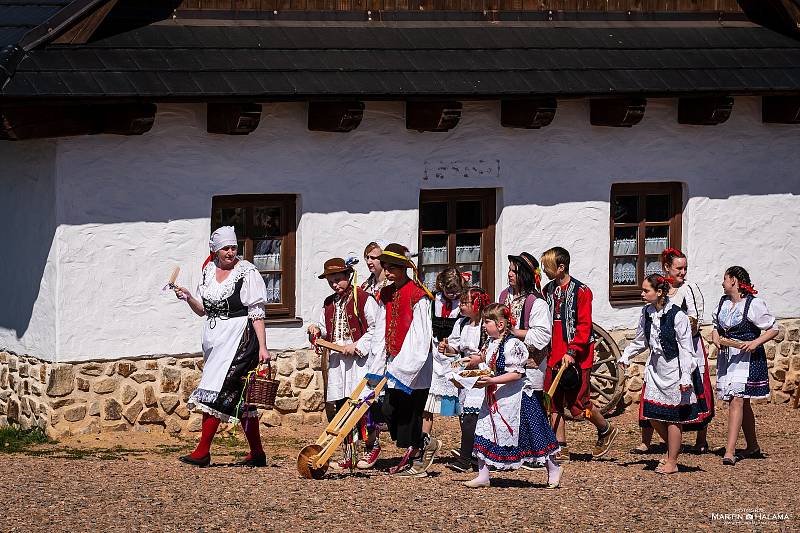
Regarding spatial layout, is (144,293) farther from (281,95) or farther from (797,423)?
(797,423)

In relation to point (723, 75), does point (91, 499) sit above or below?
below

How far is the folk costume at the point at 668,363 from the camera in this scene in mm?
10930

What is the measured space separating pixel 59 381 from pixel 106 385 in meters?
0.37

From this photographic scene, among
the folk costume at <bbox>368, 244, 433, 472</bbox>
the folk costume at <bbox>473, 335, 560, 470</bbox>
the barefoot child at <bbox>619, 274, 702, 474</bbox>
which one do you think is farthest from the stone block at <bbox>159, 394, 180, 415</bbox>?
the barefoot child at <bbox>619, 274, 702, 474</bbox>

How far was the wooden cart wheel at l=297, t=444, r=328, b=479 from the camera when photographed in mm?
10484

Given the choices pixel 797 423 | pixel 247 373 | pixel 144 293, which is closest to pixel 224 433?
pixel 144 293

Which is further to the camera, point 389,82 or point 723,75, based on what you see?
point 723,75

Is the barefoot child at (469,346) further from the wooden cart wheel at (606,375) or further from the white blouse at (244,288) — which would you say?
the wooden cart wheel at (606,375)

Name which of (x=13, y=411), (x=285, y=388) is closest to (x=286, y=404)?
(x=285, y=388)

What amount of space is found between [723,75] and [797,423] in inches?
124

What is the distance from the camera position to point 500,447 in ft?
33.7

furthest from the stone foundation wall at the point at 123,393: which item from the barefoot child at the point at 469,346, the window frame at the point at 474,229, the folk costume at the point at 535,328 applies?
the folk costume at the point at 535,328

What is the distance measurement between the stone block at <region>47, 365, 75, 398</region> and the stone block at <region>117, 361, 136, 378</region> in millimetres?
391

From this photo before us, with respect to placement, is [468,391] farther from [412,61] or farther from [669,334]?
[412,61]
